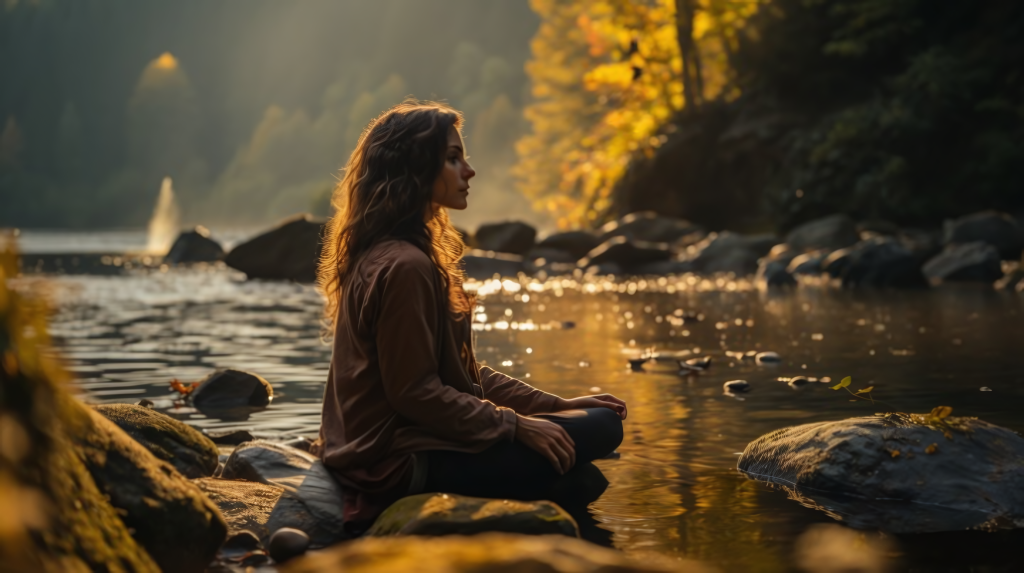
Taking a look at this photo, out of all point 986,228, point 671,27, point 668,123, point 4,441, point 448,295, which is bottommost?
point 4,441

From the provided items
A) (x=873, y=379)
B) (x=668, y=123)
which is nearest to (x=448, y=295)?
(x=873, y=379)

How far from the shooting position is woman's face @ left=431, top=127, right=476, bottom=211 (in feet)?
18.1

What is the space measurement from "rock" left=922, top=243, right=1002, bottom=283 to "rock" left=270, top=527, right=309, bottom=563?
71.1 feet

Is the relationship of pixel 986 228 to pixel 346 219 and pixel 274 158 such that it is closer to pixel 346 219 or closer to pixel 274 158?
pixel 346 219

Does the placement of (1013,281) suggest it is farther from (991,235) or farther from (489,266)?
(489,266)

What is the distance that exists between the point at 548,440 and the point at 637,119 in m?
43.8

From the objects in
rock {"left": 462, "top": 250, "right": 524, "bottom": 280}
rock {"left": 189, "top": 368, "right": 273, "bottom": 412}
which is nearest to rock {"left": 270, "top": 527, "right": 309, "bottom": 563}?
rock {"left": 189, "top": 368, "right": 273, "bottom": 412}

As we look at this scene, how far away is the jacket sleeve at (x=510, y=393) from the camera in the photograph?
6191 mm

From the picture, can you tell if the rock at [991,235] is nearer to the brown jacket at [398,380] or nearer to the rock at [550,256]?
the rock at [550,256]

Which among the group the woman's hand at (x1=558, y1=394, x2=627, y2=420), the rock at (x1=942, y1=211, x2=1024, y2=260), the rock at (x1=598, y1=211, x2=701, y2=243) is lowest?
the woman's hand at (x1=558, y1=394, x2=627, y2=420)

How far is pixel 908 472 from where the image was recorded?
20.6 ft

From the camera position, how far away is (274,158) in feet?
558

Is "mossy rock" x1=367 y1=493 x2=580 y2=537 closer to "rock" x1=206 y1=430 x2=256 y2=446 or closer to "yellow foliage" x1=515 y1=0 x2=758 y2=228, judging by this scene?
"rock" x1=206 y1=430 x2=256 y2=446

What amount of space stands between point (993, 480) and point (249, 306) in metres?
17.9
